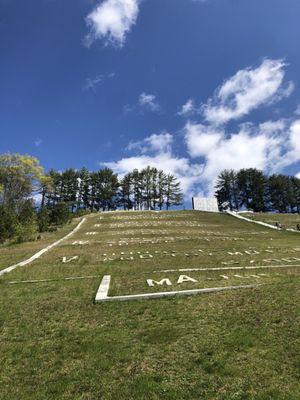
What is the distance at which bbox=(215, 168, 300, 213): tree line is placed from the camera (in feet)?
302

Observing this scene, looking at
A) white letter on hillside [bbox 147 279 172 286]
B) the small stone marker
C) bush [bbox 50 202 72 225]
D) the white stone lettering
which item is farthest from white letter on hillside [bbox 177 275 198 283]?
bush [bbox 50 202 72 225]

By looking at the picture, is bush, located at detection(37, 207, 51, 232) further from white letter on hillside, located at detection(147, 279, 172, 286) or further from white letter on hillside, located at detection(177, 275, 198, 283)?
white letter on hillside, located at detection(177, 275, 198, 283)

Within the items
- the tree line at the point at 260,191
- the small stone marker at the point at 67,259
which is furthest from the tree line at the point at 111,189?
the small stone marker at the point at 67,259

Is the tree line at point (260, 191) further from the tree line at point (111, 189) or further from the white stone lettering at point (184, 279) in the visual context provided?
the white stone lettering at point (184, 279)

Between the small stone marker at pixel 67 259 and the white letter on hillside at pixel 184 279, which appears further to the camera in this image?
the small stone marker at pixel 67 259

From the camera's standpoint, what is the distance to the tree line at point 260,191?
9200 cm

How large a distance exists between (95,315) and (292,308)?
5.29 m

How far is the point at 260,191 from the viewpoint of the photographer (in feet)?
301

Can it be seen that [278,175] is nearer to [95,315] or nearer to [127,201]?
[127,201]

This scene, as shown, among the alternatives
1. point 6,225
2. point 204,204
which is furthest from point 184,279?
point 204,204

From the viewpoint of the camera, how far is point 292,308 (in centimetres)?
805

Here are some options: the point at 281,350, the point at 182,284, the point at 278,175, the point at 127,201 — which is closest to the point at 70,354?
the point at 281,350

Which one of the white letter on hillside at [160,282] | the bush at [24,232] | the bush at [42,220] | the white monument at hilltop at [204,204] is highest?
the white monument at hilltop at [204,204]

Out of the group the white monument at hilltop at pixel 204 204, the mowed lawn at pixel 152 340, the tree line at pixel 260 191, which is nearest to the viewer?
the mowed lawn at pixel 152 340
